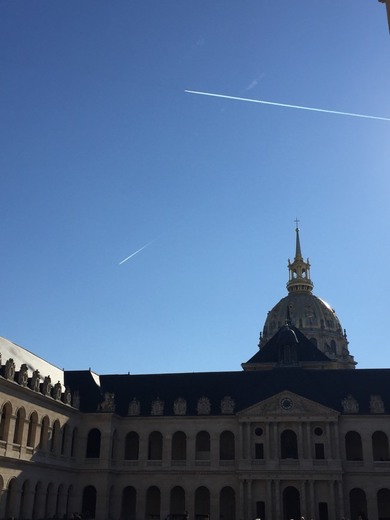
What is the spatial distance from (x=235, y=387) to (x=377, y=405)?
50.7 ft

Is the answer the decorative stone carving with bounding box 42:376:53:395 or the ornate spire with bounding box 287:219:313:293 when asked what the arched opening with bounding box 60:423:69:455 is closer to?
the decorative stone carving with bounding box 42:376:53:395

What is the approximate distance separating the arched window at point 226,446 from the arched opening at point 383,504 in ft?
50.0

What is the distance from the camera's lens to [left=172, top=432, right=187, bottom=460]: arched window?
68.6 m

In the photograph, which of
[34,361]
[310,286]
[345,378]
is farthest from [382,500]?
[310,286]

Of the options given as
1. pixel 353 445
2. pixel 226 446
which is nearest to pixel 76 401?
pixel 226 446

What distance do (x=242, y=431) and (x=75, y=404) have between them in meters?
Answer: 17.7

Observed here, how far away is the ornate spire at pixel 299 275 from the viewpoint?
13562cm

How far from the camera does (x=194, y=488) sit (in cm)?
6531

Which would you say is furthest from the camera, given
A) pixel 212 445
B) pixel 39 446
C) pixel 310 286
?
pixel 310 286

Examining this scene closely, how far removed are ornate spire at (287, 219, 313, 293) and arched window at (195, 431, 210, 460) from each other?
7124 cm

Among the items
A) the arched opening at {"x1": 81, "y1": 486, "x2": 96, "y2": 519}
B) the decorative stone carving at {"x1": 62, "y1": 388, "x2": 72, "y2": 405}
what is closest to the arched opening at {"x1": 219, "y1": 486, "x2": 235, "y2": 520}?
the arched opening at {"x1": 81, "y1": 486, "x2": 96, "y2": 519}

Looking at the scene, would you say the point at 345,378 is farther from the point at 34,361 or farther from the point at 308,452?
the point at 34,361

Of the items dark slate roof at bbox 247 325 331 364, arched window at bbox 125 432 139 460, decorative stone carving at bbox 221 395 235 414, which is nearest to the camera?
decorative stone carving at bbox 221 395 235 414

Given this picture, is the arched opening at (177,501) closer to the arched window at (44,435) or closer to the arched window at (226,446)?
the arched window at (226,446)
